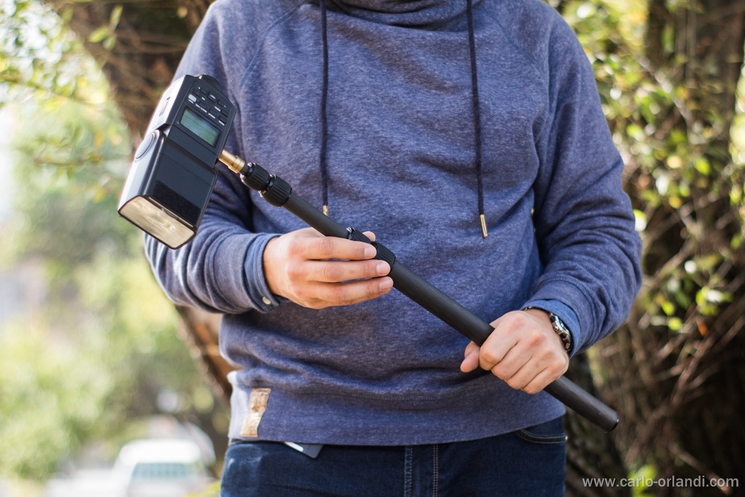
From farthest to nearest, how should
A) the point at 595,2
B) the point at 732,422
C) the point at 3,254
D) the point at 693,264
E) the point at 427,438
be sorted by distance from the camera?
the point at 3,254
the point at 732,422
the point at 693,264
the point at 595,2
the point at 427,438

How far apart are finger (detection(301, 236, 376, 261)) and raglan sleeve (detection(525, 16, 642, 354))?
1.39 feet

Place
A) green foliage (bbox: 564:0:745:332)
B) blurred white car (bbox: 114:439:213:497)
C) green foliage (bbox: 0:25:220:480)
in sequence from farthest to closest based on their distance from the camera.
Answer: blurred white car (bbox: 114:439:213:497), green foliage (bbox: 0:25:220:480), green foliage (bbox: 564:0:745:332)

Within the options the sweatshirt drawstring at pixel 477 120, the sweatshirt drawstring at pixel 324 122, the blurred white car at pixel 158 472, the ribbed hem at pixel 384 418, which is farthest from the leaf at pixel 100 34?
the blurred white car at pixel 158 472

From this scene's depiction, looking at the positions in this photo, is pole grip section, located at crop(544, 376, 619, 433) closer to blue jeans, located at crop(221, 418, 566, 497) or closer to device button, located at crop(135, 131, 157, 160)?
blue jeans, located at crop(221, 418, 566, 497)

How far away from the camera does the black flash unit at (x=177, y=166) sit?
0.88 metres

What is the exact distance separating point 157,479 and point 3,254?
9.78 metres

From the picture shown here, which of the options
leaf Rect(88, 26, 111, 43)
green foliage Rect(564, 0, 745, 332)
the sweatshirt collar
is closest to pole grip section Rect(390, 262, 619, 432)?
the sweatshirt collar

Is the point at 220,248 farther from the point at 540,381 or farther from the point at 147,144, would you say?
the point at 540,381

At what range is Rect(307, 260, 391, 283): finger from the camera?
3.18 feet

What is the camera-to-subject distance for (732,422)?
110 inches

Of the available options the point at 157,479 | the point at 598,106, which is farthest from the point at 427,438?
the point at 157,479

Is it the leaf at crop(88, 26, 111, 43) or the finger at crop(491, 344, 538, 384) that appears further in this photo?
the leaf at crop(88, 26, 111, 43)

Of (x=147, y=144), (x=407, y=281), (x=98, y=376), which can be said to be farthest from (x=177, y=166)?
(x=98, y=376)

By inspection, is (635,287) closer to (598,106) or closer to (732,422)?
(598,106)
